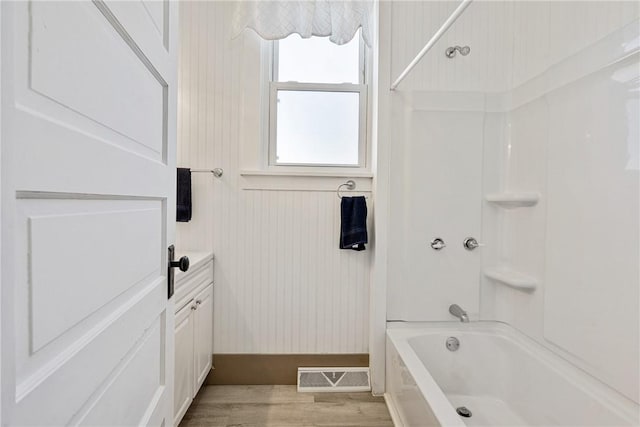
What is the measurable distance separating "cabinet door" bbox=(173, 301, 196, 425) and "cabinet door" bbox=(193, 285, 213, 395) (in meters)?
0.07

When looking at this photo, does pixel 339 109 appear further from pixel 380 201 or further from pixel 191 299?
pixel 191 299

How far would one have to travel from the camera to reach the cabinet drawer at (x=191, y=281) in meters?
1.41

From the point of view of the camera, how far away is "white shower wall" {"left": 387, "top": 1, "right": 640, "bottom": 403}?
1.17m

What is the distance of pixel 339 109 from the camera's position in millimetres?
2068

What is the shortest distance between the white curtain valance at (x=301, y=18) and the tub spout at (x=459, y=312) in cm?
170

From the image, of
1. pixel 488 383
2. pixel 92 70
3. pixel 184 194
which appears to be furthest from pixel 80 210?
pixel 488 383

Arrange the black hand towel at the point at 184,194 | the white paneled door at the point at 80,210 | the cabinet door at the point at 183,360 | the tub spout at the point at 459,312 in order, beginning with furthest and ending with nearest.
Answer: the black hand towel at the point at 184,194 → the tub spout at the point at 459,312 → the cabinet door at the point at 183,360 → the white paneled door at the point at 80,210

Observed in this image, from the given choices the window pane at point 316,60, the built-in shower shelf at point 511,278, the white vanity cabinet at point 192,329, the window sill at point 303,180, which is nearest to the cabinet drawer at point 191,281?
the white vanity cabinet at point 192,329

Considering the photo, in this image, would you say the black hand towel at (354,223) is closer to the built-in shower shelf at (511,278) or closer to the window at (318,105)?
the window at (318,105)

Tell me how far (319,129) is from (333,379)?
1.62 m

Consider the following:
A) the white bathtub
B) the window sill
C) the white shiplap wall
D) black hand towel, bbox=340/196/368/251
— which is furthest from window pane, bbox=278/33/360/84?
the white bathtub

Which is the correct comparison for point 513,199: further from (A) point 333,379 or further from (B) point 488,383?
(A) point 333,379

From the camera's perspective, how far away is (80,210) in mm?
439

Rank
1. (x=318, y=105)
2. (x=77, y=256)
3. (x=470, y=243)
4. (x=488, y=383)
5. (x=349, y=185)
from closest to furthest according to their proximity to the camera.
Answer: (x=77, y=256) → (x=488, y=383) → (x=470, y=243) → (x=349, y=185) → (x=318, y=105)
